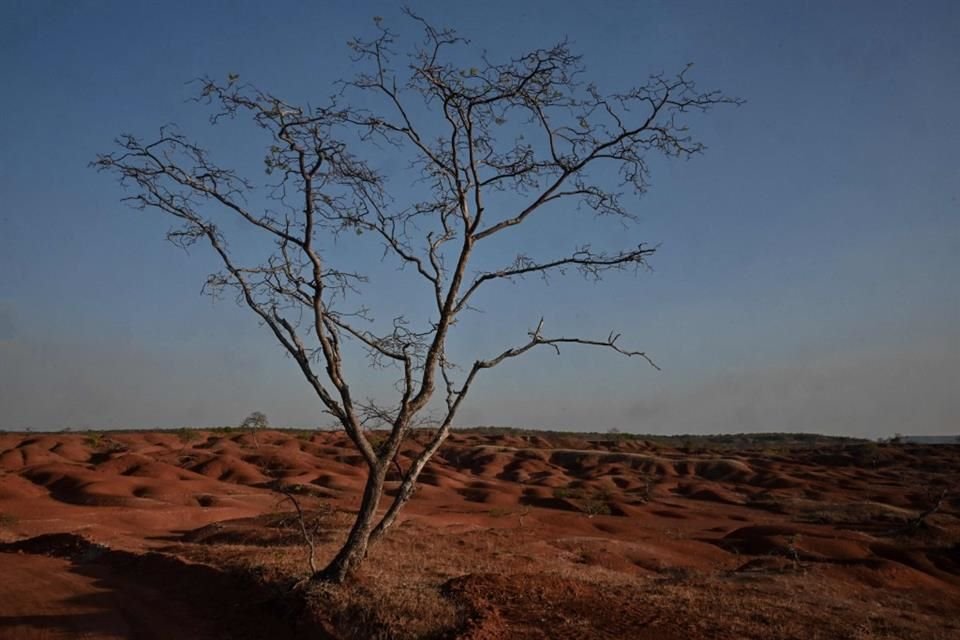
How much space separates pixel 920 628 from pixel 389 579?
7241mm

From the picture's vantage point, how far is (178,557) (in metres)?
12.1

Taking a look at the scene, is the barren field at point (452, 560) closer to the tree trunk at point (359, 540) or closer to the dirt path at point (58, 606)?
the dirt path at point (58, 606)

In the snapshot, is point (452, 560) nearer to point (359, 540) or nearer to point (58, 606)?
point (359, 540)

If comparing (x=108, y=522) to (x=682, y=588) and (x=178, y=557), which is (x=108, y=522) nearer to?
(x=178, y=557)

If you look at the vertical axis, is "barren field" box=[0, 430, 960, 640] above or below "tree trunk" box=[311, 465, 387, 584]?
below

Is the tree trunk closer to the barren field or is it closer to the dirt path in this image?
the barren field

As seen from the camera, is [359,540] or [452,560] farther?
[452,560]

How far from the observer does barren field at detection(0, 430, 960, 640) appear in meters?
8.16

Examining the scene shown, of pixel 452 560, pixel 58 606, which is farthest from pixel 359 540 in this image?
pixel 452 560

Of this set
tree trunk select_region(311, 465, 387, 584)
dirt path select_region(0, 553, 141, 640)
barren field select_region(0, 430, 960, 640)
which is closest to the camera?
barren field select_region(0, 430, 960, 640)

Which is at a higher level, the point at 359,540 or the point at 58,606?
the point at 359,540

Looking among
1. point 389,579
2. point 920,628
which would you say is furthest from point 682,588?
point 389,579

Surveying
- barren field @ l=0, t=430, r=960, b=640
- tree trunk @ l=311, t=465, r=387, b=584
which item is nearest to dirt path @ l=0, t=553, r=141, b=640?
barren field @ l=0, t=430, r=960, b=640

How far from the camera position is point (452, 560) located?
13406 millimetres
